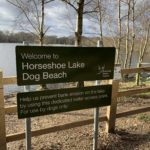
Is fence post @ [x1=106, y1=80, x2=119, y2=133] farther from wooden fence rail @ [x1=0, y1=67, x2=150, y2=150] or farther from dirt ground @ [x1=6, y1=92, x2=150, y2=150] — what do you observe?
dirt ground @ [x1=6, y1=92, x2=150, y2=150]

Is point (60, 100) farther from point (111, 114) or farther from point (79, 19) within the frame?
point (79, 19)

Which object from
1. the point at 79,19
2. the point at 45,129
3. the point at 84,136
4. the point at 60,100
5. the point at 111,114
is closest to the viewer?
the point at 60,100

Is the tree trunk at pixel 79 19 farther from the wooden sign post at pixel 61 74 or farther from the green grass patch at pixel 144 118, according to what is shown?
the wooden sign post at pixel 61 74

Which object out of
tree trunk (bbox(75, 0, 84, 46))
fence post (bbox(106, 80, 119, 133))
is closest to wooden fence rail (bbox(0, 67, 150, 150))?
fence post (bbox(106, 80, 119, 133))

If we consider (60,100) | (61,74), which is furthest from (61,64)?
(60,100)

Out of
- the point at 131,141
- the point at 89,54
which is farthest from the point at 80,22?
the point at 89,54

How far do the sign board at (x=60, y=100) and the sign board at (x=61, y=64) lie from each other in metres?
0.16

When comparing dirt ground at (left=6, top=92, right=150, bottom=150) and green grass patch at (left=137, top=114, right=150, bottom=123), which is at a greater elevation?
green grass patch at (left=137, top=114, right=150, bottom=123)

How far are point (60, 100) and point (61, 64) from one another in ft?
1.65

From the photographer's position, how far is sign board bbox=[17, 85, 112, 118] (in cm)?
384

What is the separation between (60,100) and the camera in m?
4.13

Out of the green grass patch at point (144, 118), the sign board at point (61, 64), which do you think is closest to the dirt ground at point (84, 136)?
the green grass patch at point (144, 118)

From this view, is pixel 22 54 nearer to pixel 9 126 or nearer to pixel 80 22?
pixel 9 126

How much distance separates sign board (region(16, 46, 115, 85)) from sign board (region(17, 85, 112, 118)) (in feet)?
0.52
